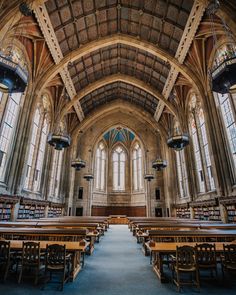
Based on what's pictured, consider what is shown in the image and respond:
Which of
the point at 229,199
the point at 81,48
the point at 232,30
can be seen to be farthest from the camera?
the point at 81,48

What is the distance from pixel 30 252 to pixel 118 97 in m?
21.6

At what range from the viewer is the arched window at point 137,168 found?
24888mm

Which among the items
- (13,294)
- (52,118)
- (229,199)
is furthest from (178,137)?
(52,118)

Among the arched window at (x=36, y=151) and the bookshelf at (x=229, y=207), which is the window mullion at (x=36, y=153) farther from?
the bookshelf at (x=229, y=207)

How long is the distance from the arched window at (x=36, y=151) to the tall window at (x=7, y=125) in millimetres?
2483

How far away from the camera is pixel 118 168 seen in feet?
86.5

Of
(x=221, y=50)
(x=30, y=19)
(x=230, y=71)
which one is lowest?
(x=230, y=71)

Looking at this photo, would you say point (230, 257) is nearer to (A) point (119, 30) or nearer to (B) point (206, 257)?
(B) point (206, 257)

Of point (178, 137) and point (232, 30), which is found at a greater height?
point (232, 30)

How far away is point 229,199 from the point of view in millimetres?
9922

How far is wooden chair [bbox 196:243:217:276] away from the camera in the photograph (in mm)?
3814

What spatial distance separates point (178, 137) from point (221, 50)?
6267 millimetres

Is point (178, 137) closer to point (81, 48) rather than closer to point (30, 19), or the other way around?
point (81, 48)

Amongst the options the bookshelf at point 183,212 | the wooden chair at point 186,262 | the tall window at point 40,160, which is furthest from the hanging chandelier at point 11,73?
A: the bookshelf at point 183,212
